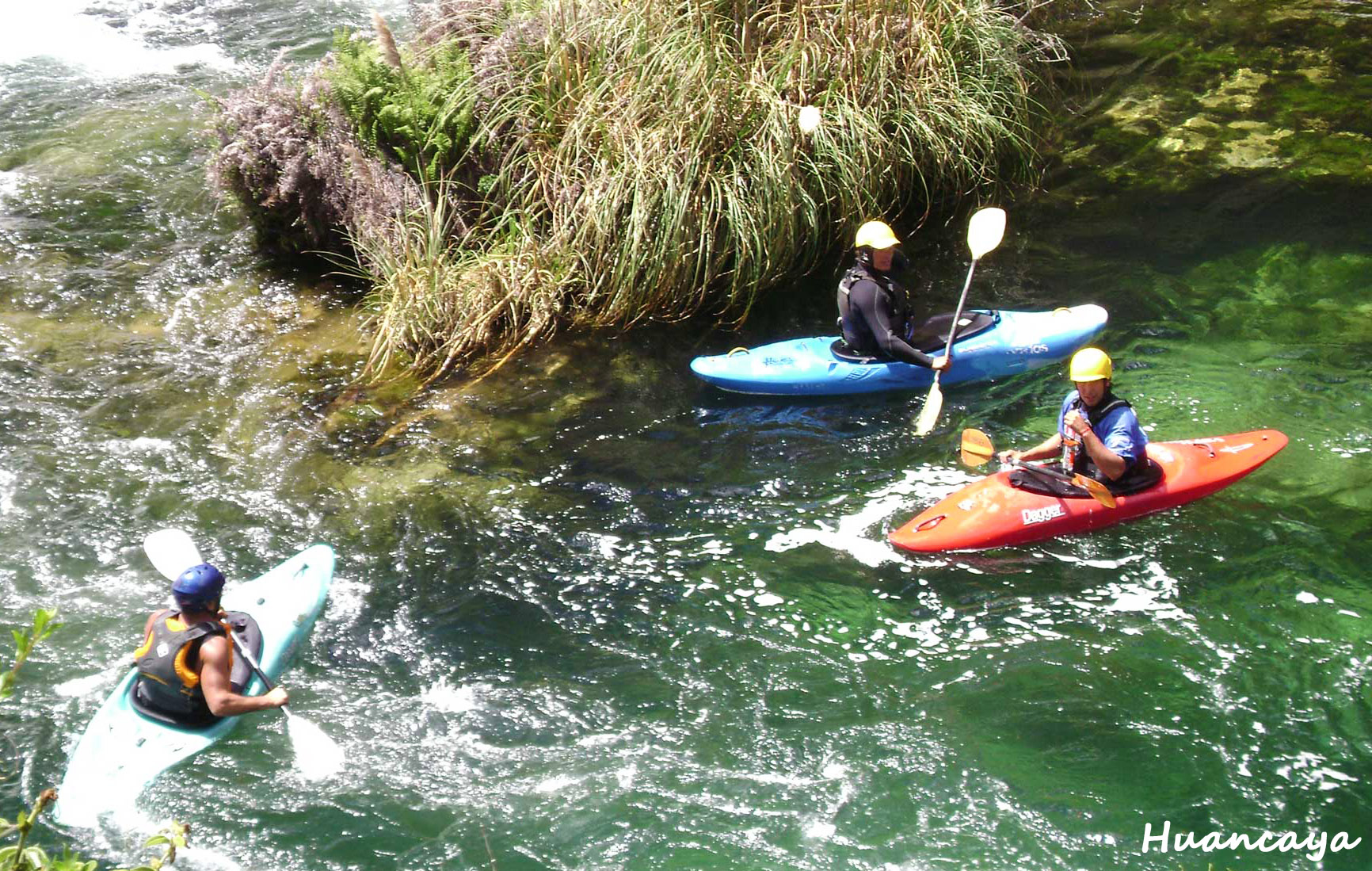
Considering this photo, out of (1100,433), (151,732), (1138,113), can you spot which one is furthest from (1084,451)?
(1138,113)

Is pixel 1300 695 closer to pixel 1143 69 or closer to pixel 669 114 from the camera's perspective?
pixel 669 114

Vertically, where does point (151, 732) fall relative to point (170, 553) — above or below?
below

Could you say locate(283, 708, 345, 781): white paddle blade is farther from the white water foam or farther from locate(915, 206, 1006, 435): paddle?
the white water foam

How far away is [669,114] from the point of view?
6492 mm

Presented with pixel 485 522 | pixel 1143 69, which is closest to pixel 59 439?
pixel 485 522

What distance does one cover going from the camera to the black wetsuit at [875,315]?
592 cm

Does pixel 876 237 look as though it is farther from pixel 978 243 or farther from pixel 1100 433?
pixel 1100 433

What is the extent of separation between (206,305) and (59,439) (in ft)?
4.63

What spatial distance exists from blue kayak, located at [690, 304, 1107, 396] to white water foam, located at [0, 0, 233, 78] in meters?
5.74

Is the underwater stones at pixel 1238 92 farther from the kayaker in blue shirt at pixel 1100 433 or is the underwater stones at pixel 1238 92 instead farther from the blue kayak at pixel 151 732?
the blue kayak at pixel 151 732

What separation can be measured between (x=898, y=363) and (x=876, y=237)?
2.20 ft

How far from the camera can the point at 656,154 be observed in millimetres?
6449

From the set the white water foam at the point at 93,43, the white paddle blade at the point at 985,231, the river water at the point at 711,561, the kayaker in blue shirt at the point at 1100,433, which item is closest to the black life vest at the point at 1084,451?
the kayaker in blue shirt at the point at 1100,433

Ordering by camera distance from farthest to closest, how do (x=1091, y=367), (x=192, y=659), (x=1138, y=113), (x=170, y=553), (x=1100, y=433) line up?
(x=1138, y=113) < (x=1100, y=433) < (x=1091, y=367) < (x=170, y=553) < (x=192, y=659)
